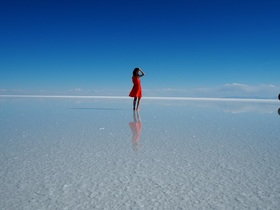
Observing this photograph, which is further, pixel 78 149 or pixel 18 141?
pixel 18 141

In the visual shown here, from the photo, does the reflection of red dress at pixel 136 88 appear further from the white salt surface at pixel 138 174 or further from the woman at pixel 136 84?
the white salt surface at pixel 138 174

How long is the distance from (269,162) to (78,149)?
75.3 inches

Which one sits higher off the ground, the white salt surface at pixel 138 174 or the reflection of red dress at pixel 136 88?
the reflection of red dress at pixel 136 88

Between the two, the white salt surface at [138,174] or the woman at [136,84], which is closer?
the white salt surface at [138,174]

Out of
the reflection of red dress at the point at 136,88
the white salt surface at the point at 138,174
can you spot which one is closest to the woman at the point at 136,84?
the reflection of red dress at the point at 136,88

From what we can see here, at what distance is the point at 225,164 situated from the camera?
221 centimetres

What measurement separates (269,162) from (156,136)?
5.50 feet

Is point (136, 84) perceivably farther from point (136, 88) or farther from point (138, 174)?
point (138, 174)

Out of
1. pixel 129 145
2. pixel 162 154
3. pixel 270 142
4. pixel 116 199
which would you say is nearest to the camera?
pixel 116 199

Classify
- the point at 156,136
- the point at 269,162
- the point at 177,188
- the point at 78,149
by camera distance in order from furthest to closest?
1. the point at 156,136
2. the point at 78,149
3. the point at 269,162
4. the point at 177,188

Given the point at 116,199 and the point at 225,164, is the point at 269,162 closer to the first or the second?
the point at 225,164

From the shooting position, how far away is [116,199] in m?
1.46

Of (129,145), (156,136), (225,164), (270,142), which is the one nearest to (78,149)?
(129,145)

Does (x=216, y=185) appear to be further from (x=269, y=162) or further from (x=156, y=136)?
(x=156, y=136)
